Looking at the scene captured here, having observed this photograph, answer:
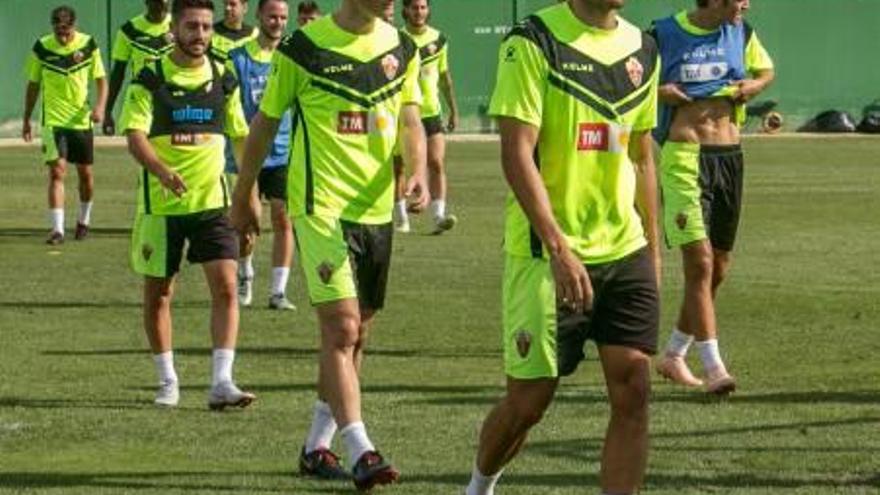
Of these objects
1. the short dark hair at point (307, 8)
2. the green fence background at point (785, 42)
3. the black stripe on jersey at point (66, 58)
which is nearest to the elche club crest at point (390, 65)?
the short dark hair at point (307, 8)

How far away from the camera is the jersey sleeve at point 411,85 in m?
10.3

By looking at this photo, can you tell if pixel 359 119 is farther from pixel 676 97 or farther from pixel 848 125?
pixel 848 125

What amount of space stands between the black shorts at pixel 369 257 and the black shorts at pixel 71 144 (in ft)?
47.5

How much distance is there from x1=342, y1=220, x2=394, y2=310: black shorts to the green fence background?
37.9m

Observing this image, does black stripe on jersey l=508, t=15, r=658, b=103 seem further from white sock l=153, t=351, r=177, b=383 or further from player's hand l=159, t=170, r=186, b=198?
white sock l=153, t=351, r=177, b=383

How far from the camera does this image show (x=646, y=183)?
930 centimetres

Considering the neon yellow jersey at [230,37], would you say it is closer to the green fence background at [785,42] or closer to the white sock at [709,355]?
the white sock at [709,355]

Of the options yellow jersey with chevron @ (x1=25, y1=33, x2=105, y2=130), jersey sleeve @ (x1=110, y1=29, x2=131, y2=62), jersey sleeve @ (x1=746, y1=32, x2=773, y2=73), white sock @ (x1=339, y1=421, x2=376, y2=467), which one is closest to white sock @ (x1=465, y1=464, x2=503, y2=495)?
white sock @ (x1=339, y1=421, x2=376, y2=467)

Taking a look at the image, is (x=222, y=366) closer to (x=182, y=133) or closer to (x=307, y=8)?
(x=182, y=133)

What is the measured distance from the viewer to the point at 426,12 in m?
22.4

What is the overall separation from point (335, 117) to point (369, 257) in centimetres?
62

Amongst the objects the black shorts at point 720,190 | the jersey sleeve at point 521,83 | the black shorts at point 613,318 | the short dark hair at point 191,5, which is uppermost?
the jersey sleeve at point 521,83

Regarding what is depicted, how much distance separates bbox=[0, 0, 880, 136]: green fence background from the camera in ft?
165

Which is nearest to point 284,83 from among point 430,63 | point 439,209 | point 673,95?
point 673,95
